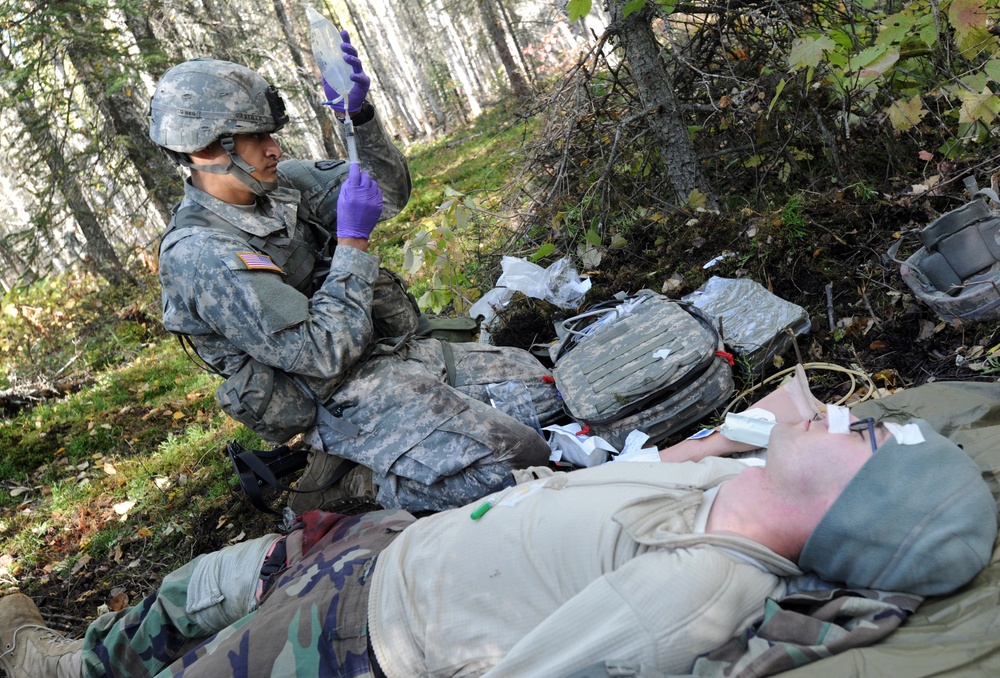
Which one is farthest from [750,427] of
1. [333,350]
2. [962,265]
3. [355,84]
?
[355,84]

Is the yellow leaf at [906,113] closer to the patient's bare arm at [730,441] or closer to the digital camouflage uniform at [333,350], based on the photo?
the patient's bare arm at [730,441]

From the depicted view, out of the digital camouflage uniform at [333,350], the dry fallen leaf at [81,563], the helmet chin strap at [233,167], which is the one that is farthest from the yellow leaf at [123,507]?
the helmet chin strap at [233,167]

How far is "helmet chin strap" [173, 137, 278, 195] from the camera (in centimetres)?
312

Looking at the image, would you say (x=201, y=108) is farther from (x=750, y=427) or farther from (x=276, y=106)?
(x=750, y=427)

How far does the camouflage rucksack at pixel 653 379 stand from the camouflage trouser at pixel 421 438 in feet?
1.04

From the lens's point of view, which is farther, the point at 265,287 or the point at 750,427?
the point at 265,287

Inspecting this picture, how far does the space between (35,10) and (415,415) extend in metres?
5.41

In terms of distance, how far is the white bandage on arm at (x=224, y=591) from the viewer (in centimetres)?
265

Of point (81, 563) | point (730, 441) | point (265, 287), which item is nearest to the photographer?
point (730, 441)

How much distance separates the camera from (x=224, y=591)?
Result: 2664 mm

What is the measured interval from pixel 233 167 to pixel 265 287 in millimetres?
663

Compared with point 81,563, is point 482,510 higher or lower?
higher

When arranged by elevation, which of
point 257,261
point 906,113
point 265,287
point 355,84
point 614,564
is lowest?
point 614,564

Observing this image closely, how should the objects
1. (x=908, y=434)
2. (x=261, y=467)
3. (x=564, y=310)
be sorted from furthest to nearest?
(x=564, y=310)
(x=261, y=467)
(x=908, y=434)
